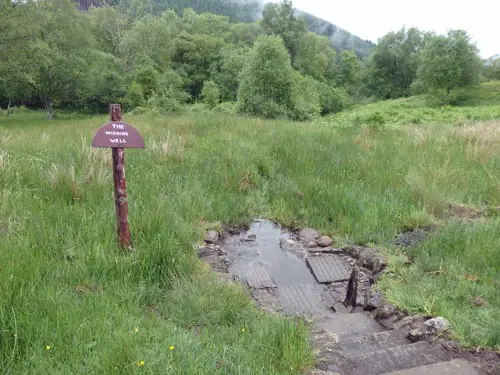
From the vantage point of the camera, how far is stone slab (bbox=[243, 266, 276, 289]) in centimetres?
349

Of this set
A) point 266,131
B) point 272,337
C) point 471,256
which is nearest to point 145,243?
point 272,337

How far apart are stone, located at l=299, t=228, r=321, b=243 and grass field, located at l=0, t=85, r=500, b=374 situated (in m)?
0.16

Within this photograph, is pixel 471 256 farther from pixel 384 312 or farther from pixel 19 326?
pixel 19 326

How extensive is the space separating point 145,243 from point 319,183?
3350mm

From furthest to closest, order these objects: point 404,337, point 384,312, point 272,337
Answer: point 384,312, point 404,337, point 272,337

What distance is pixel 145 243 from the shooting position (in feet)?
10.3

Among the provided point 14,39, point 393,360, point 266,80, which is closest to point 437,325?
point 393,360

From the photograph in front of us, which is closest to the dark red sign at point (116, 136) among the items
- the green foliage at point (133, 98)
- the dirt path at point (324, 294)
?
the dirt path at point (324, 294)

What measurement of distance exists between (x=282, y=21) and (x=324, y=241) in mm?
52720

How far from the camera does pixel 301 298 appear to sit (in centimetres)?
336

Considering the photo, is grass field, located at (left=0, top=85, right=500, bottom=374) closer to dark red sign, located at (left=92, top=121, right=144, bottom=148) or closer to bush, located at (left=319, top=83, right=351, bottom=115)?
dark red sign, located at (left=92, top=121, right=144, bottom=148)

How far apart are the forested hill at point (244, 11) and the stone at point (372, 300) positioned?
92.7 meters

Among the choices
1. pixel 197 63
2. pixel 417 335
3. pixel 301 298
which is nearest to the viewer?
pixel 417 335

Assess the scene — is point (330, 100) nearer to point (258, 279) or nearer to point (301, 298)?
point (258, 279)
